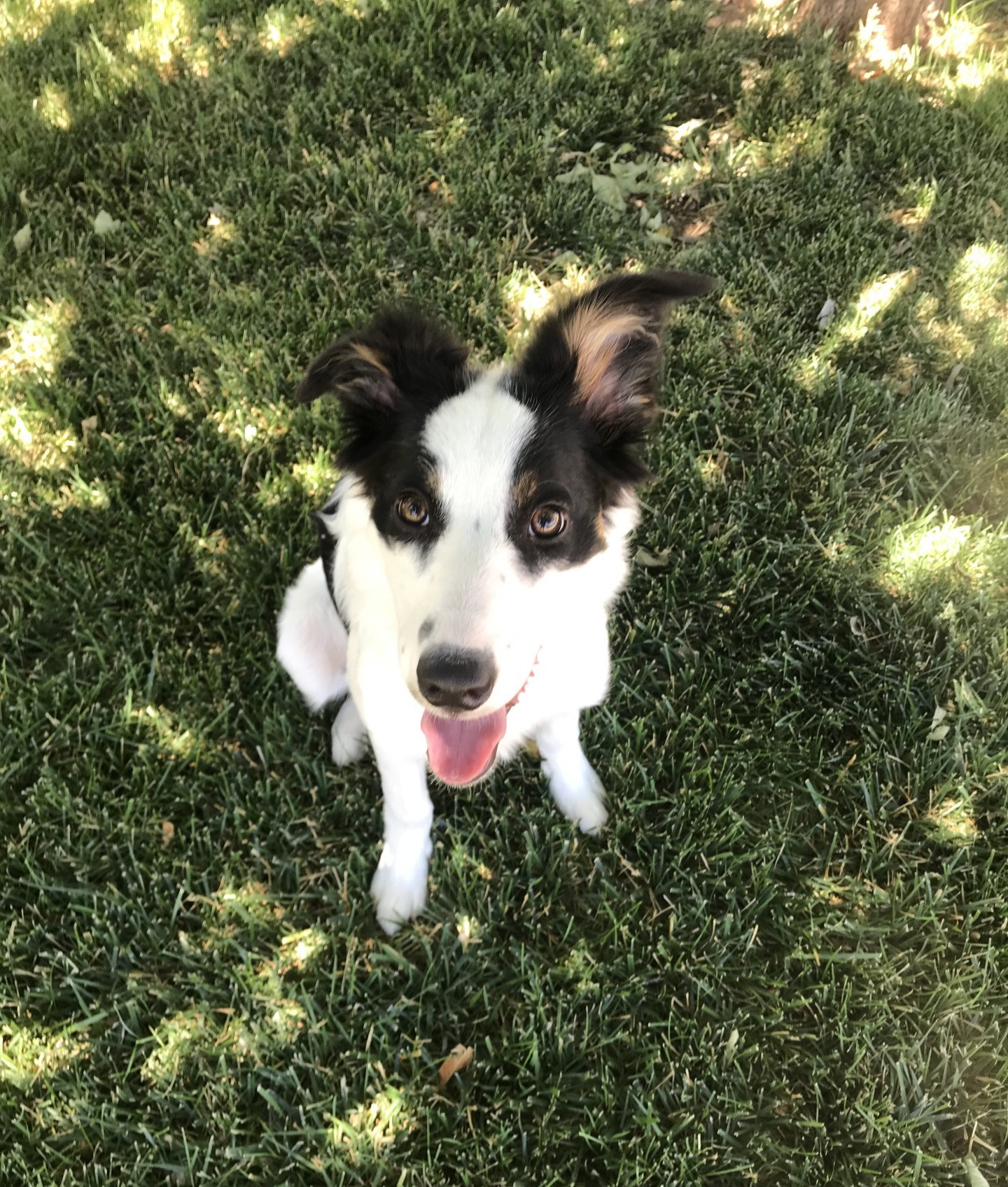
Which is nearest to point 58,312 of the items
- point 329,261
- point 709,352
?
→ point 329,261

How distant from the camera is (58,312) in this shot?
4.01 metres

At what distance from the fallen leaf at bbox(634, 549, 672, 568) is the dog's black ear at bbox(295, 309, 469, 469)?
1397 millimetres

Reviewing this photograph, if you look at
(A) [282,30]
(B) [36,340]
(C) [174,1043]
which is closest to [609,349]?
(C) [174,1043]

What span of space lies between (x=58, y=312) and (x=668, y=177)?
314cm

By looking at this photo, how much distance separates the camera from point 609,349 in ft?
7.04

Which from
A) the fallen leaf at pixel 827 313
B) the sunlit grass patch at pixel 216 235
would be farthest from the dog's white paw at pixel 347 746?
the fallen leaf at pixel 827 313

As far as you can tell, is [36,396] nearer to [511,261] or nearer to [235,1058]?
[511,261]

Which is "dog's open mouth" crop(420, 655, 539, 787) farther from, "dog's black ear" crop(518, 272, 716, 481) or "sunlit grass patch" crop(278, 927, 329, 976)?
"sunlit grass patch" crop(278, 927, 329, 976)

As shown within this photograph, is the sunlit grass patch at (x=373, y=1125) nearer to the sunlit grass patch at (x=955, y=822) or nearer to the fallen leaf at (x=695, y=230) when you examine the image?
the sunlit grass patch at (x=955, y=822)

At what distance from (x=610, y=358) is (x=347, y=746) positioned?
1607mm

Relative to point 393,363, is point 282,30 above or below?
above

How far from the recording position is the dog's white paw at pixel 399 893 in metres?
2.67

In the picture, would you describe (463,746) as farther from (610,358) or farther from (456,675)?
(610,358)

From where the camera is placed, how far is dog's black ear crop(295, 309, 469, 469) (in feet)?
6.91
